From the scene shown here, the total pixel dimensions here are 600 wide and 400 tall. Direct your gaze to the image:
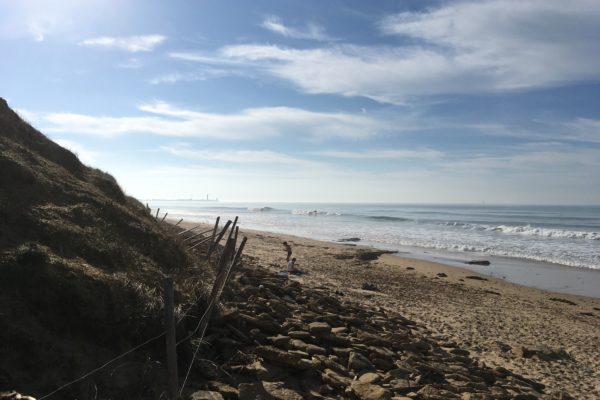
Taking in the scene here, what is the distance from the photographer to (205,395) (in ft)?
17.2

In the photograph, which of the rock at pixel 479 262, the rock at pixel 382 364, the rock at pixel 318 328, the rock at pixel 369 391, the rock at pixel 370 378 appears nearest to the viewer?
the rock at pixel 369 391

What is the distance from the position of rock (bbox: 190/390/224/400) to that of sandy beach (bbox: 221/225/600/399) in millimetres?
6221

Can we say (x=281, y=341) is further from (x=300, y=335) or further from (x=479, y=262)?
(x=479, y=262)

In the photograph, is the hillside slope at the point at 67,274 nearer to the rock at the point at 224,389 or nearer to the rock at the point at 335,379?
the rock at the point at 224,389

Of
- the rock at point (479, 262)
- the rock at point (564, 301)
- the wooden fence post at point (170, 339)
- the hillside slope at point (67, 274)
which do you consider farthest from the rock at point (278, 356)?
the rock at point (479, 262)

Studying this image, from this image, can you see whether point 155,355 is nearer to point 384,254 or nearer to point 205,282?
point 205,282

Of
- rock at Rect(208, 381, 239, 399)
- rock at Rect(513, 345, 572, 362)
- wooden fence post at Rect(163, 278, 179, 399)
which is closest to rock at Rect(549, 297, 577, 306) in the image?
rock at Rect(513, 345, 572, 362)

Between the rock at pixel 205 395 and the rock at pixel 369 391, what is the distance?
1.97 meters

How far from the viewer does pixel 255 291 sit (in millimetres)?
9562

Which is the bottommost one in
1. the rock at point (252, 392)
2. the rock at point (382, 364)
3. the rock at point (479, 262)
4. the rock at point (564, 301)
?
the rock at point (564, 301)

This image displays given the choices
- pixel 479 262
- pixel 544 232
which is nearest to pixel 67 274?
pixel 479 262

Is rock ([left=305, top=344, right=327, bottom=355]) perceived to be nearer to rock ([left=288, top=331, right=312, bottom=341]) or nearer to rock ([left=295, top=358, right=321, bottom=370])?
rock ([left=288, top=331, right=312, bottom=341])

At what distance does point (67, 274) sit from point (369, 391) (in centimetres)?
463

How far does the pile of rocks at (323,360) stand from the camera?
5895 mm
